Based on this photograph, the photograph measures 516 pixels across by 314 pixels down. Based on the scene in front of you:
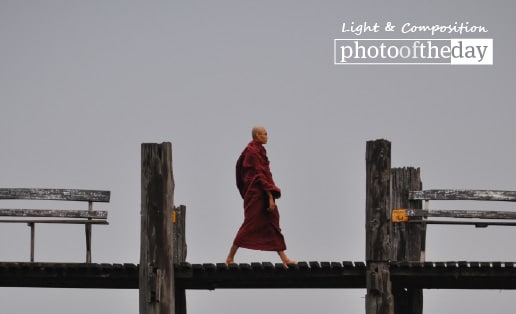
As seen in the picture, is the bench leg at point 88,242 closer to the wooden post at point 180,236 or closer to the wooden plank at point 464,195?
the wooden post at point 180,236

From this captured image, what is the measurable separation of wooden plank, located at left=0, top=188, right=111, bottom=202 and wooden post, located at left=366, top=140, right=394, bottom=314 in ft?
12.1

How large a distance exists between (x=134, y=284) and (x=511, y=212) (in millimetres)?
4882

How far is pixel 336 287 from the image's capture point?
1825 centimetres

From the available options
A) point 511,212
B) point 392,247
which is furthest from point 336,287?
point 511,212

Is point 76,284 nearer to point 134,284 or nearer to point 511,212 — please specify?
point 134,284

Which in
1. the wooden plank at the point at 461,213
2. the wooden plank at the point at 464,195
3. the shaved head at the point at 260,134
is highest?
the shaved head at the point at 260,134

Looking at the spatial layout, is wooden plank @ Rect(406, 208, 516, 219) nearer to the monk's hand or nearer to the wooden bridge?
the wooden bridge

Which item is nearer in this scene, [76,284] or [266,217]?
[266,217]

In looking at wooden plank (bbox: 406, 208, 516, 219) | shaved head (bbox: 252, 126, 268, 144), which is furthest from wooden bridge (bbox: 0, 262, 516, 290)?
shaved head (bbox: 252, 126, 268, 144)

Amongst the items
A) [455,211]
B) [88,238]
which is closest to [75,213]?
[88,238]

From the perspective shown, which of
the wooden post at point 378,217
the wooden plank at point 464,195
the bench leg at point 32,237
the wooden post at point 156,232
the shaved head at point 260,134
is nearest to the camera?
the wooden post at point 378,217

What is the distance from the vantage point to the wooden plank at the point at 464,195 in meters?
18.8

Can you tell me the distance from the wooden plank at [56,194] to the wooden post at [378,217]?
3.69 metres

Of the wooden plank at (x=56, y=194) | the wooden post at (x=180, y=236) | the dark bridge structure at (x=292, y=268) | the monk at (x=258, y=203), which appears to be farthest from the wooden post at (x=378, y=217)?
the wooden post at (x=180, y=236)
